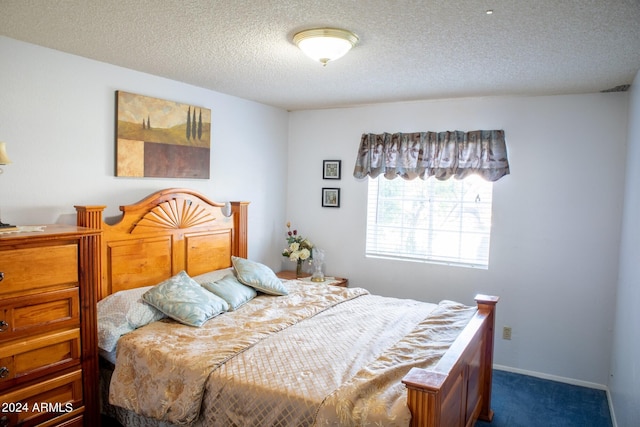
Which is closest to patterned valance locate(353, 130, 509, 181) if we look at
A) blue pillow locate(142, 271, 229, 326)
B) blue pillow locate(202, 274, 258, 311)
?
blue pillow locate(202, 274, 258, 311)

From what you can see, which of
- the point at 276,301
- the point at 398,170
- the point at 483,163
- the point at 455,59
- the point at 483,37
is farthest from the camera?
the point at 398,170

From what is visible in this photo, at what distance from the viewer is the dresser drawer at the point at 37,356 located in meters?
2.19

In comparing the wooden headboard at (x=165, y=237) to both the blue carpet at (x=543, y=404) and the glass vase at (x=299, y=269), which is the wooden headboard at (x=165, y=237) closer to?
the glass vase at (x=299, y=269)

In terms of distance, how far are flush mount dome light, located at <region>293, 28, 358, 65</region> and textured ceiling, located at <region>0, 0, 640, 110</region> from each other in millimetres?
51

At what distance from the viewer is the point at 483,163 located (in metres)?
3.97

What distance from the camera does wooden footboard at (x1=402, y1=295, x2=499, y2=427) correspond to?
5.73 feet

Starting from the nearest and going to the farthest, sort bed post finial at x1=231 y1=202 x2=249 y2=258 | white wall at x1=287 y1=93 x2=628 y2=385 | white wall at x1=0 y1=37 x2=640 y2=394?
1. white wall at x1=0 y1=37 x2=640 y2=394
2. white wall at x1=287 y1=93 x2=628 y2=385
3. bed post finial at x1=231 y1=202 x2=249 y2=258

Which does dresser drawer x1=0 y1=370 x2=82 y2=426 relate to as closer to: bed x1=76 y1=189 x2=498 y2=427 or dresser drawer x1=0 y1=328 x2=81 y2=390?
dresser drawer x1=0 y1=328 x2=81 y2=390

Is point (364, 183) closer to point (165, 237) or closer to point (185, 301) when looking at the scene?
point (165, 237)

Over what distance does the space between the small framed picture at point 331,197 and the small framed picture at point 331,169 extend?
0.45 feet

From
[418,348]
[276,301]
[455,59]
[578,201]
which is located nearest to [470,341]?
[418,348]

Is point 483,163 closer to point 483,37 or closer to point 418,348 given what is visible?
point 483,37

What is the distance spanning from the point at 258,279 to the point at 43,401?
1590 millimetres

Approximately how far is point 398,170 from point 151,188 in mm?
2230
